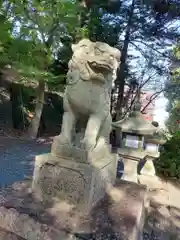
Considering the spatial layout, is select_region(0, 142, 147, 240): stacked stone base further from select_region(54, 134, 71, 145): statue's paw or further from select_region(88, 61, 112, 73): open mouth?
select_region(88, 61, 112, 73): open mouth

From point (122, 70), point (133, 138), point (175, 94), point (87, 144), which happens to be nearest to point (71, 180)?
point (87, 144)

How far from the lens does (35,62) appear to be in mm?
6988

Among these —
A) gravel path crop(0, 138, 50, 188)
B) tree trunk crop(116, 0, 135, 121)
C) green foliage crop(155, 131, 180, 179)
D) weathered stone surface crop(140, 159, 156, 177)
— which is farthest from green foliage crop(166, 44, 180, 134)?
gravel path crop(0, 138, 50, 188)

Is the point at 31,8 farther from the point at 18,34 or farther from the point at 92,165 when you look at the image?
the point at 92,165

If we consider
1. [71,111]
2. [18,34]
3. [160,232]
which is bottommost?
[160,232]

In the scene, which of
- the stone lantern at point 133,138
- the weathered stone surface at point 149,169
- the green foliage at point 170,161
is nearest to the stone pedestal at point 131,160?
Answer: the stone lantern at point 133,138

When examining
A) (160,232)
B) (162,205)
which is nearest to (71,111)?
(160,232)

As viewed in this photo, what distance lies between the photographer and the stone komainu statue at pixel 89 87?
2.02 metres

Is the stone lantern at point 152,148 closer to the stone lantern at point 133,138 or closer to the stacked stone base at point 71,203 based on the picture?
the stone lantern at point 133,138

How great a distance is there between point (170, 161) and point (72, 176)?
12.1 feet

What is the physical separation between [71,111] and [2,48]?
4.92 m

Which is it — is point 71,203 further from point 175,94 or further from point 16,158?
point 175,94

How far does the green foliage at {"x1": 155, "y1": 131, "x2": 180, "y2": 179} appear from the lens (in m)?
4.95

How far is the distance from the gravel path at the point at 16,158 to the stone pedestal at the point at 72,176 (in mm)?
1121
